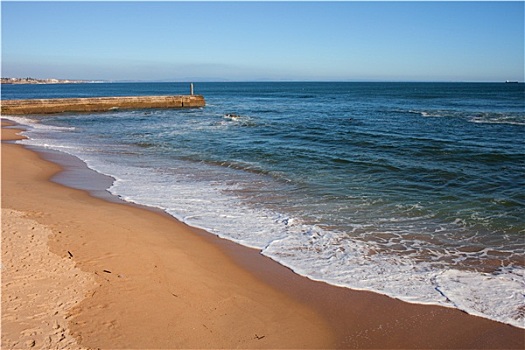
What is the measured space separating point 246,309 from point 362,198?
5.61m

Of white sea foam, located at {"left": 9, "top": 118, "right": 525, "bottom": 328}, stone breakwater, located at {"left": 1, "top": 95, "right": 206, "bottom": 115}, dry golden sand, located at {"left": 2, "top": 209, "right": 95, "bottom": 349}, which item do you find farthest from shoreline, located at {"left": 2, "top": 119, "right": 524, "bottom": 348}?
stone breakwater, located at {"left": 1, "top": 95, "right": 206, "bottom": 115}

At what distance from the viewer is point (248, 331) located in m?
4.44

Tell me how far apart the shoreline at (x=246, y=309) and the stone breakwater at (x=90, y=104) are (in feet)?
109

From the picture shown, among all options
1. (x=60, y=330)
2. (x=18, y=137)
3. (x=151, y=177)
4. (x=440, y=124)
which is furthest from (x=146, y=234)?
(x=440, y=124)

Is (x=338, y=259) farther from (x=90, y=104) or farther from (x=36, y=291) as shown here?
(x=90, y=104)

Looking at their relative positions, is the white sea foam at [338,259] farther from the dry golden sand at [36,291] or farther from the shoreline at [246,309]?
the dry golden sand at [36,291]

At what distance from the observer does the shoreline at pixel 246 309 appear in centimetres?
431

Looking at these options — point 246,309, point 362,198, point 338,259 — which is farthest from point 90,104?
point 246,309

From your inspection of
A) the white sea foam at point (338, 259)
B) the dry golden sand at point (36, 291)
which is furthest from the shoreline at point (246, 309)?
the white sea foam at point (338, 259)

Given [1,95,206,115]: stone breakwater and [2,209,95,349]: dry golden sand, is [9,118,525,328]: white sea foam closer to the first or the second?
[2,209,95,349]: dry golden sand

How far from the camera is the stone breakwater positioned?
3538cm

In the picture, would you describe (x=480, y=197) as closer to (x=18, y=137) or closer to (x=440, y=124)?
(x=440, y=124)

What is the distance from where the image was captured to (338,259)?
253 inches

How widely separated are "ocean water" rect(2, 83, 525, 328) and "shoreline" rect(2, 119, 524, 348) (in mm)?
342
